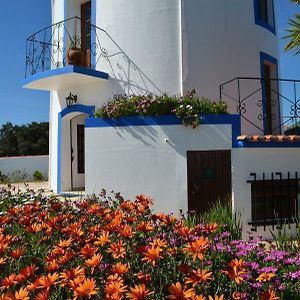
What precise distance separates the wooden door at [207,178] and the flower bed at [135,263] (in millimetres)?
5062

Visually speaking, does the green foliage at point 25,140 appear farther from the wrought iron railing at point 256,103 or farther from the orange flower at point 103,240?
the orange flower at point 103,240

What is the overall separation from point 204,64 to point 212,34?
919 millimetres

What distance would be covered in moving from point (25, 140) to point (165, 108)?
36.0m

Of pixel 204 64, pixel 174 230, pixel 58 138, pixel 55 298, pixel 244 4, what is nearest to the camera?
pixel 55 298

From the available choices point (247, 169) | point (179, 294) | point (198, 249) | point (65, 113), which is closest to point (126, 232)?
point (198, 249)

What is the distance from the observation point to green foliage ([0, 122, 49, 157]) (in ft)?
134

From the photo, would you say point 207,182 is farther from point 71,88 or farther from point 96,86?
point 71,88

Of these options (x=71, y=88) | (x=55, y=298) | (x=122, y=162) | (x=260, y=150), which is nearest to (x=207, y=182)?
(x=260, y=150)

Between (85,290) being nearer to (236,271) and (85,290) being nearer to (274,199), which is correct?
(236,271)

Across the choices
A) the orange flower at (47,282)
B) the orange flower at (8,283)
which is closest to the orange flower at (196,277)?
the orange flower at (47,282)

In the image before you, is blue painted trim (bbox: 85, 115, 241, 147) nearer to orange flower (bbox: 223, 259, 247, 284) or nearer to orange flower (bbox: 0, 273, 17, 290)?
orange flower (bbox: 223, 259, 247, 284)

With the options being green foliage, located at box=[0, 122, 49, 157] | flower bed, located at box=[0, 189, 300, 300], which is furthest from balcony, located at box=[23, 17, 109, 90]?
green foliage, located at box=[0, 122, 49, 157]

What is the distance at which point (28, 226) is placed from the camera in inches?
136

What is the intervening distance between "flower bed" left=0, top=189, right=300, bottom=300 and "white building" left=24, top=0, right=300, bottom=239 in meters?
5.12
